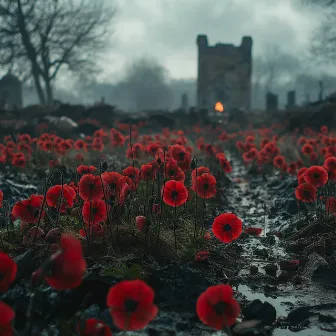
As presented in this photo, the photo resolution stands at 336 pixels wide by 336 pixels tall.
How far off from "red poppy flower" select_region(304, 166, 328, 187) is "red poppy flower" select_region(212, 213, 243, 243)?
3.11 ft

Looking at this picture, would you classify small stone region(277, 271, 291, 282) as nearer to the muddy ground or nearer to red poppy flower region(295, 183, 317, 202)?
the muddy ground

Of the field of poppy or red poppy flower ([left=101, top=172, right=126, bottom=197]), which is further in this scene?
red poppy flower ([left=101, top=172, right=126, bottom=197])

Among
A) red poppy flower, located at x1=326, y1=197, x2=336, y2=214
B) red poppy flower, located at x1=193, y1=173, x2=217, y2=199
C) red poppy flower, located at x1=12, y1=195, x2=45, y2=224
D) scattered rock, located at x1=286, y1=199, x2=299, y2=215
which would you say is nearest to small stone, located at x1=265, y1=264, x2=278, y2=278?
red poppy flower, located at x1=193, y1=173, x2=217, y2=199

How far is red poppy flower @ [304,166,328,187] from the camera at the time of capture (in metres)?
3.73

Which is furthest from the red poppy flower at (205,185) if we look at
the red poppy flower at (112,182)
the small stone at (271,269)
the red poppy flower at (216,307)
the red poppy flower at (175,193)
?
the red poppy flower at (216,307)

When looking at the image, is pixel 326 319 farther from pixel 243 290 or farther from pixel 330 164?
pixel 330 164

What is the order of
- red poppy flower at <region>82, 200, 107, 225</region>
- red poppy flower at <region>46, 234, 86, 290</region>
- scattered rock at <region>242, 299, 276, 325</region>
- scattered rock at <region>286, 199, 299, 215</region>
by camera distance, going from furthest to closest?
scattered rock at <region>286, 199, 299, 215</region> < red poppy flower at <region>82, 200, 107, 225</region> < scattered rock at <region>242, 299, 276, 325</region> < red poppy flower at <region>46, 234, 86, 290</region>

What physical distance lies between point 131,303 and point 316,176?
8.29 ft

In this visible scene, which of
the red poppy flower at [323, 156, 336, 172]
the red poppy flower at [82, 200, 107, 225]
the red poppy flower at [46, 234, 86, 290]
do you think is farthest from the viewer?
the red poppy flower at [323, 156, 336, 172]

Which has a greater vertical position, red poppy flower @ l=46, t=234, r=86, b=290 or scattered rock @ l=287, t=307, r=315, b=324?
red poppy flower @ l=46, t=234, r=86, b=290

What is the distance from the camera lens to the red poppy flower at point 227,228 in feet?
10.2

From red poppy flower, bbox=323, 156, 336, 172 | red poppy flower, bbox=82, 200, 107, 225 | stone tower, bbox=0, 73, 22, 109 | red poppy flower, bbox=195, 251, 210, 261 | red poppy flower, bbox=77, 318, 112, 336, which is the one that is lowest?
red poppy flower, bbox=195, 251, 210, 261

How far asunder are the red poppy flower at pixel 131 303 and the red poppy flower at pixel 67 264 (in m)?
0.15

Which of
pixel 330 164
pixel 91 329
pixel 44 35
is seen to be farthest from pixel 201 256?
pixel 44 35
